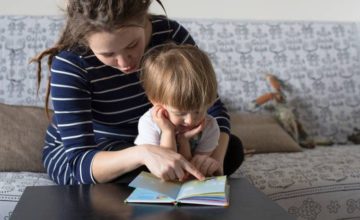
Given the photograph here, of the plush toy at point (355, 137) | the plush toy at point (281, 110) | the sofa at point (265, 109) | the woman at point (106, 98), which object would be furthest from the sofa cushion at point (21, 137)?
the plush toy at point (355, 137)

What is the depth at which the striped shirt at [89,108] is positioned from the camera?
1.12 metres

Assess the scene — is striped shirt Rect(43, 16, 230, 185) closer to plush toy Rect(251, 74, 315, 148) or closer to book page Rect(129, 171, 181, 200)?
book page Rect(129, 171, 181, 200)

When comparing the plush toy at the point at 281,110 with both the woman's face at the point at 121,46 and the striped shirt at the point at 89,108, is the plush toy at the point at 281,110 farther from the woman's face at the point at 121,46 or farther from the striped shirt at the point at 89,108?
the woman's face at the point at 121,46

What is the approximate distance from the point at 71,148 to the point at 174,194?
33 centimetres

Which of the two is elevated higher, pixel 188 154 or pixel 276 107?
pixel 188 154

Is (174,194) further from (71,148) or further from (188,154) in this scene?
(71,148)

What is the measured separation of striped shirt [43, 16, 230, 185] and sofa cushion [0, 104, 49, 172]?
0.23 metres

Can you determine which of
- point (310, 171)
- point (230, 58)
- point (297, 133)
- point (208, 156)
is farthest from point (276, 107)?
point (208, 156)

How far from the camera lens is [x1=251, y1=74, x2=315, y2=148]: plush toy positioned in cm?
211

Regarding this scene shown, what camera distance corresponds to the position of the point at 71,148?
44.2 inches

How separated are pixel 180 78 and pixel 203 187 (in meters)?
0.24

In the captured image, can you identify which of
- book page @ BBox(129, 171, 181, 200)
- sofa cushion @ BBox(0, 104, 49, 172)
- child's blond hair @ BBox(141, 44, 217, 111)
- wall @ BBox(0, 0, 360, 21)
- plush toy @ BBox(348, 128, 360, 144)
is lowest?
plush toy @ BBox(348, 128, 360, 144)

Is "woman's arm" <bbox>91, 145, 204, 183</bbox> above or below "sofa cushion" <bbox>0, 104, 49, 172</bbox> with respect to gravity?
above

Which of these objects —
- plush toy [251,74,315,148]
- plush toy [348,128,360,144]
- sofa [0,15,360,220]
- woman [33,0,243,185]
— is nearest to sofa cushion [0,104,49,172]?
sofa [0,15,360,220]
